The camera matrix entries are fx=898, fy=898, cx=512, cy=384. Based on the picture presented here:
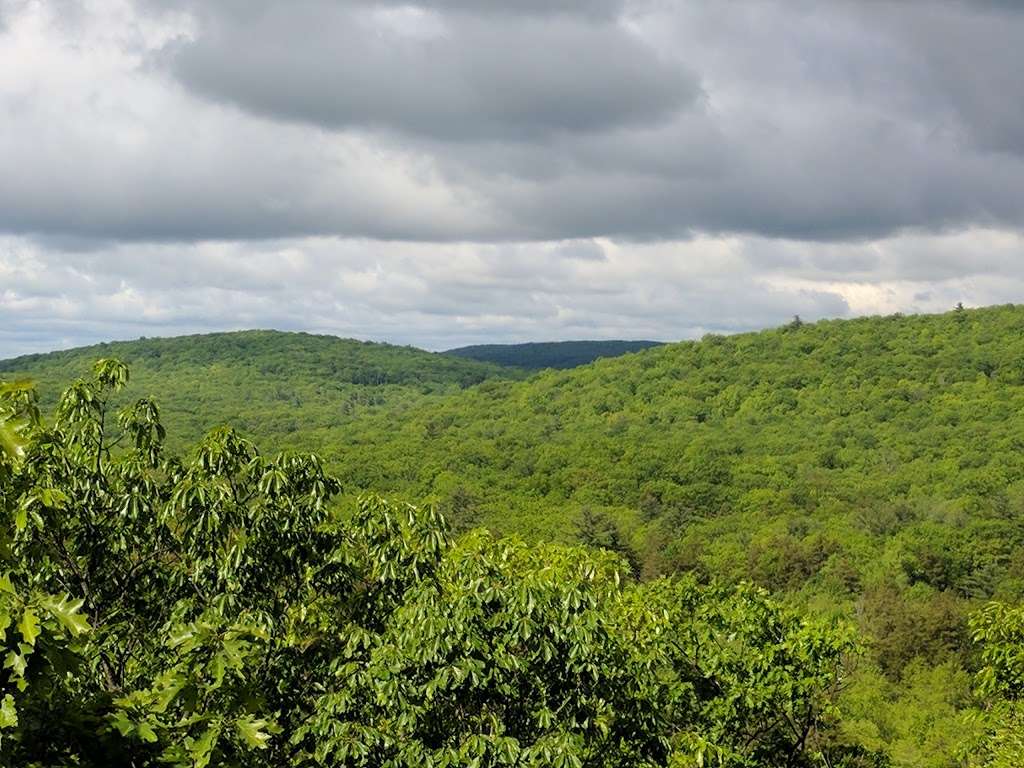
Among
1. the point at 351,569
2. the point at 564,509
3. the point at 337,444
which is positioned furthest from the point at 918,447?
the point at 351,569

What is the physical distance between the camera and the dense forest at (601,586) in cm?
897

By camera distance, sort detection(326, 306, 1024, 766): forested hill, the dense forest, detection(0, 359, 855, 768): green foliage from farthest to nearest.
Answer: detection(326, 306, 1024, 766): forested hill
the dense forest
detection(0, 359, 855, 768): green foliage

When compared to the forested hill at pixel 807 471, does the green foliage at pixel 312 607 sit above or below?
above

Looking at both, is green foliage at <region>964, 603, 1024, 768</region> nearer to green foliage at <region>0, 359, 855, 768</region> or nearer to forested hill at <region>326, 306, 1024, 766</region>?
forested hill at <region>326, 306, 1024, 766</region>

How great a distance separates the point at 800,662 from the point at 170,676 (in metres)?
12.6

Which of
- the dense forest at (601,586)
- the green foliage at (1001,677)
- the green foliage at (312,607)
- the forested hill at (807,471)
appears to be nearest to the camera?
the green foliage at (312,607)

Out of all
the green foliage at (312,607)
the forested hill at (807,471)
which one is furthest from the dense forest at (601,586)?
→ the forested hill at (807,471)

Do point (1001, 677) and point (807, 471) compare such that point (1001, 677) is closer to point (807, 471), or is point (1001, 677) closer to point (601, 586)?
point (601, 586)

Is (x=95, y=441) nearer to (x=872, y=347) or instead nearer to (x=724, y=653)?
(x=724, y=653)

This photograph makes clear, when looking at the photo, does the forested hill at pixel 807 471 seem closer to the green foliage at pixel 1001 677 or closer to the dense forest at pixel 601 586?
the dense forest at pixel 601 586

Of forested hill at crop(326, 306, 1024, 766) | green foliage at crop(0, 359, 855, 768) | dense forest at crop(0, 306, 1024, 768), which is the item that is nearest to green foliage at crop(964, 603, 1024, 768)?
dense forest at crop(0, 306, 1024, 768)

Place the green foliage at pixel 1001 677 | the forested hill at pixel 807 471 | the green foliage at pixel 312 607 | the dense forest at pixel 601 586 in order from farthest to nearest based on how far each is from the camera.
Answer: the forested hill at pixel 807 471, the green foliage at pixel 1001 677, the dense forest at pixel 601 586, the green foliage at pixel 312 607

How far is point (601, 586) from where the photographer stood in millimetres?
12797

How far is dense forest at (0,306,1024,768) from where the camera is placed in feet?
29.4
